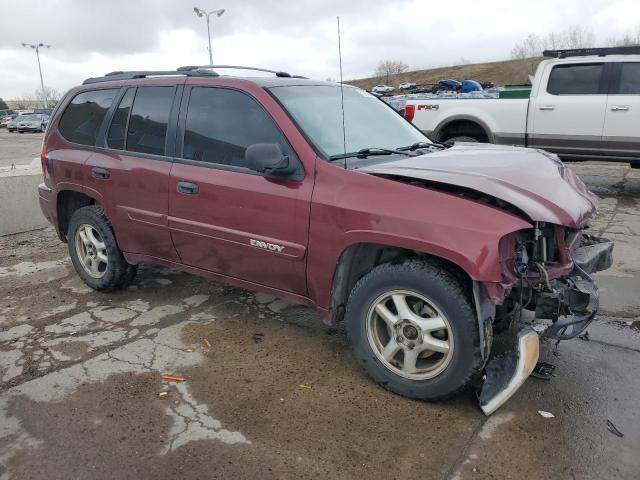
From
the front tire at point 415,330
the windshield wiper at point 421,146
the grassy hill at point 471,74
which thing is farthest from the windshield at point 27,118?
the front tire at point 415,330

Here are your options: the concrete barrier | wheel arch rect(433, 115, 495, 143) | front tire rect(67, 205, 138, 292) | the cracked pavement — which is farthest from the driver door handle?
the concrete barrier

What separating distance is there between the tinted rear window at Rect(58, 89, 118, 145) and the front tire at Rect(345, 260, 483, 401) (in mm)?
2740

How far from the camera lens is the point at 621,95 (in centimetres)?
826

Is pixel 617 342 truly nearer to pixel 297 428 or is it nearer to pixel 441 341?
pixel 441 341

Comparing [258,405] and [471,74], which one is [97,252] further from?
[471,74]

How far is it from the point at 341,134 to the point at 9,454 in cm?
257

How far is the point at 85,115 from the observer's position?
182 inches

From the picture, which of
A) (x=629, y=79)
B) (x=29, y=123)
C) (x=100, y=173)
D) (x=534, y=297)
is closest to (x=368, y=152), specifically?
(x=534, y=297)

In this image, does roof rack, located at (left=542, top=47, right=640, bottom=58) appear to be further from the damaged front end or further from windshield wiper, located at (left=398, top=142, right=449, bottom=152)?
the damaged front end

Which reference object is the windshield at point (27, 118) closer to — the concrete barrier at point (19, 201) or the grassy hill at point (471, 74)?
the grassy hill at point (471, 74)

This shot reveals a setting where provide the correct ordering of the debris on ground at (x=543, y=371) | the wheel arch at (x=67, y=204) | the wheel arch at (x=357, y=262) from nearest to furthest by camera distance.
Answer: the wheel arch at (x=357, y=262) → the debris on ground at (x=543, y=371) → the wheel arch at (x=67, y=204)

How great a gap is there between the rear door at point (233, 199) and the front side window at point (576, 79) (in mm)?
6816

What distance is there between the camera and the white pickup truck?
827cm

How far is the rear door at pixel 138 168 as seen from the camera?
13.0 ft
